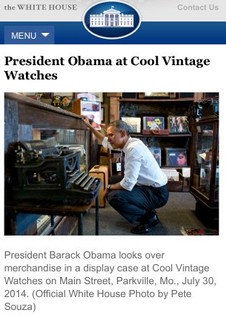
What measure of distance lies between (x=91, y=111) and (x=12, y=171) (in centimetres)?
121

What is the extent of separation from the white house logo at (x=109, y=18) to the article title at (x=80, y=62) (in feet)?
0.22

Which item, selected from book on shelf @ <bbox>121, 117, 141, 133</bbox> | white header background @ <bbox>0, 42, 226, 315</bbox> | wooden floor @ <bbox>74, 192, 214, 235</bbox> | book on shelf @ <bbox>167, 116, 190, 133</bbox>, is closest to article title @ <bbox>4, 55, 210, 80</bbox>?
white header background @ <bbox>0, 42, 226, 315</bbox>

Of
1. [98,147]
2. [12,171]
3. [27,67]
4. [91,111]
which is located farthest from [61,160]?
[98,147]

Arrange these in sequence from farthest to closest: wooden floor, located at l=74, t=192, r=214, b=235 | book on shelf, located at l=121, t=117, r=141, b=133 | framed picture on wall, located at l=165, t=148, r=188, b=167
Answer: framed picture on wall, located at l=165, t=148, r=188, b=167 < book on shelf, located at l=121, t=117, r=141, b=133 < wooden floor, located at l=74, t=192, r=214, b=235

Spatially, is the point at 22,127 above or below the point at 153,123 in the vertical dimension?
below

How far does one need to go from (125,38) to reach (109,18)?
6 cm

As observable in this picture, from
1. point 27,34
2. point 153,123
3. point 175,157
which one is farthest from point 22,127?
point 175,157

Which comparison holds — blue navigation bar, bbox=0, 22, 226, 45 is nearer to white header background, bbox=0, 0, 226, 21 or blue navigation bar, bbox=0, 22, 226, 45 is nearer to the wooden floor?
white header background, bbox=0, 0, 226, 21

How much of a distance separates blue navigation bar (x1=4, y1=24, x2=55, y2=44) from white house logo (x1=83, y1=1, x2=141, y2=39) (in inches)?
3.9

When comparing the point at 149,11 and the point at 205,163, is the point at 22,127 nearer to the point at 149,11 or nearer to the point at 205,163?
the point at 149,11

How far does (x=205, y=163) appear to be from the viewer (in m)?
1.57

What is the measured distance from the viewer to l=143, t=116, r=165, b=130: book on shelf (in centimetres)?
240

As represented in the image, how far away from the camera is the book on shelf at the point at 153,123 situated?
7.86 feet
